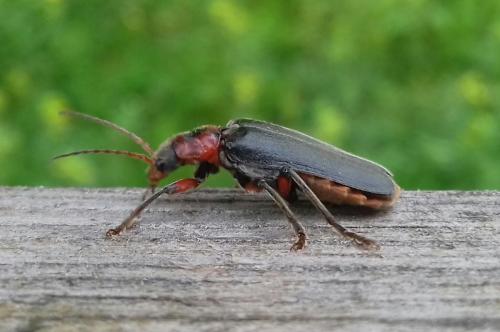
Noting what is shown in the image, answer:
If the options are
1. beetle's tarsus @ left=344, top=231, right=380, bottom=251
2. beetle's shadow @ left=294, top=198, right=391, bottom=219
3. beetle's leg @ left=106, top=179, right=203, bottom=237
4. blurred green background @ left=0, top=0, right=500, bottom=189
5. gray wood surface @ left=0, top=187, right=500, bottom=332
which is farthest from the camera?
blurred green background @ left=0, top=0, right=500, bottom=189

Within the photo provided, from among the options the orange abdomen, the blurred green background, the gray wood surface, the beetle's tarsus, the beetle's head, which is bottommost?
the gray wood surface

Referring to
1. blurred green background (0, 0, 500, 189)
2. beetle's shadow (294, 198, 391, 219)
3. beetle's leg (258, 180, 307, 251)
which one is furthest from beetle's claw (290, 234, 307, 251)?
blurred green background (0, 0, 500, 189)

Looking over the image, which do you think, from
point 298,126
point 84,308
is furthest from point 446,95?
point 84,308

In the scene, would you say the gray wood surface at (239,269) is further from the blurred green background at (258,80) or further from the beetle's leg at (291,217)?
the blurred green background at (258,80)

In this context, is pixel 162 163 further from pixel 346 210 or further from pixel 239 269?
pixel 239 269

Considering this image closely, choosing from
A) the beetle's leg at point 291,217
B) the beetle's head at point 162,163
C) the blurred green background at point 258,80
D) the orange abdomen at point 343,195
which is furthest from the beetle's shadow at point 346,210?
the blurred green background at point 258,80

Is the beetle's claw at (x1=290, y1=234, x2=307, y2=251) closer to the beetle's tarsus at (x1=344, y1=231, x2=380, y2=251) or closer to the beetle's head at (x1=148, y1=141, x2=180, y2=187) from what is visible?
the beetle's tarsus at (x1=344, y1=231, x2=380, y2=251)

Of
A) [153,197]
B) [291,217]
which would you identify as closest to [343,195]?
[291,217]
